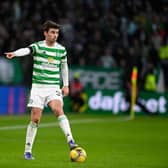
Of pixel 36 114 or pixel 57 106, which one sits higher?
pixel 57 106

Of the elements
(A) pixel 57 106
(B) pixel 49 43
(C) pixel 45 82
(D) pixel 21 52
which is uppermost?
(B) pixel 49 43

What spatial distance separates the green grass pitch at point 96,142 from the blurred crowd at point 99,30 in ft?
10.4

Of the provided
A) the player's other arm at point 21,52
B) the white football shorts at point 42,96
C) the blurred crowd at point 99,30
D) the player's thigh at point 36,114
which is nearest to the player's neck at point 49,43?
the player's other arm at point 21,52

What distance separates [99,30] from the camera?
31.0 meters

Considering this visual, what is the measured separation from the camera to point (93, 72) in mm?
30234

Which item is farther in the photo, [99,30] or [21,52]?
[99,30]

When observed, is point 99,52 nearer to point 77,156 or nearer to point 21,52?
point 21,52

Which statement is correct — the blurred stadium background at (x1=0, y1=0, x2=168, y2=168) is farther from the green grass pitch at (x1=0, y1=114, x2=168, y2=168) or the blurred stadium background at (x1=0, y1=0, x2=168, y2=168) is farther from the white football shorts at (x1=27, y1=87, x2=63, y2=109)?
the white football shorts at (x1=27, y1=87, x2=63, y2=109)

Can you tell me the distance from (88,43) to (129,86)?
2928mm

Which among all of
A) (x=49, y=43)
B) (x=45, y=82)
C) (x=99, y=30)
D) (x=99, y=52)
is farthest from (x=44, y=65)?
(x=99, y=30)

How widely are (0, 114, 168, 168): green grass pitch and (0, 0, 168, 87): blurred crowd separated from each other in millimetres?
3172

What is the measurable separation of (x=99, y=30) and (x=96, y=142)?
13.6 metres

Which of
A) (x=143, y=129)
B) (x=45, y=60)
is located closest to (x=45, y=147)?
(x=45, y=60)

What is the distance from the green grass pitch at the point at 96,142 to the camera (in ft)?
43.5
